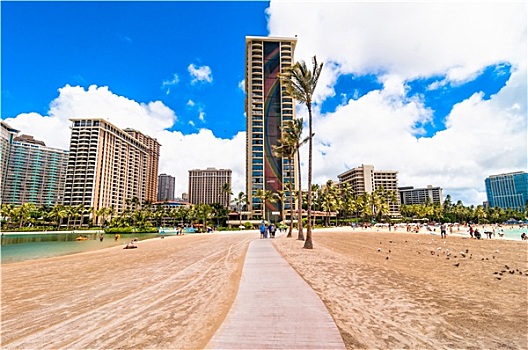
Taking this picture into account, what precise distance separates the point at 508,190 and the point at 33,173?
918 ft

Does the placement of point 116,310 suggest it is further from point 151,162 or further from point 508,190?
point 508,190

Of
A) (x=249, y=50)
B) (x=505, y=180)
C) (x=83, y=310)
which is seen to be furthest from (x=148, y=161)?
(x=505, y=180)

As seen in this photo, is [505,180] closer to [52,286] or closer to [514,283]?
[514,283]

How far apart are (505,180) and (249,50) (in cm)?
18236

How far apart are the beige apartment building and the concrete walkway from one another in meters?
138

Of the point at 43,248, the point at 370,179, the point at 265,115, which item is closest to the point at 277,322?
the point at 43,248

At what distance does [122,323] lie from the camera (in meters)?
5.23

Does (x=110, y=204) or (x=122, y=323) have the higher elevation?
(x=110, y=204)

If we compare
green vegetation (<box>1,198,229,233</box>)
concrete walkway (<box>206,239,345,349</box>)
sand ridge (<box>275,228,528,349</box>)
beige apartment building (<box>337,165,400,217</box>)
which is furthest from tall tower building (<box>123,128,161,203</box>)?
concrete walkway (<box>206,239,345,349</box>)

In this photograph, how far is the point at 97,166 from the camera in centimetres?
11031

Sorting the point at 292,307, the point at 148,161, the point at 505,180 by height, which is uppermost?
the point at 148,161

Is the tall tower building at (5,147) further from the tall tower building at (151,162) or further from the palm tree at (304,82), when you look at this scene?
the palm tree at (304,82)

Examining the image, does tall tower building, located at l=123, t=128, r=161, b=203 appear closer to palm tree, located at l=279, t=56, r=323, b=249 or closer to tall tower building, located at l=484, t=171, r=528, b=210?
palm tree, located at l=279, t=56, r=323, b=249

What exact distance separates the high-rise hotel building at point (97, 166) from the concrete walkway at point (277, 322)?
12153 cm
